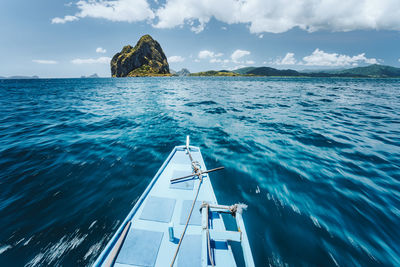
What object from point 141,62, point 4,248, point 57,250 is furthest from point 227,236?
point 141,62

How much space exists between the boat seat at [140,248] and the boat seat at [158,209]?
364 mm

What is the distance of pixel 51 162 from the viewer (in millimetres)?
6594

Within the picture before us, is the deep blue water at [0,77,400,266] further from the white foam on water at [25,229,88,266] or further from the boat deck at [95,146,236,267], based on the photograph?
the boat deck at [95,146,236,267]

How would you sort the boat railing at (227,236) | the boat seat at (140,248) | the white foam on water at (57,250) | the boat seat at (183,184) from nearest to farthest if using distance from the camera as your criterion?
the boat railing at (227,236), the boat seat at (140,248), the white foam on water at (57,250), the boat seat at (183,184)

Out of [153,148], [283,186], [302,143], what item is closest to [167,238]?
[283,186]

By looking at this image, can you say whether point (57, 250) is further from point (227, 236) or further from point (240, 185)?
point (240, 185)

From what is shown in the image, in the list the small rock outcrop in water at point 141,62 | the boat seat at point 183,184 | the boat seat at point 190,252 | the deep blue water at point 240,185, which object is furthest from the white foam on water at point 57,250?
the small rock outcrop in water at point 141,62

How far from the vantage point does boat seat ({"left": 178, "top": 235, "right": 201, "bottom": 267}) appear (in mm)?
2830

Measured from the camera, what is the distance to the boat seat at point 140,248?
2.82m

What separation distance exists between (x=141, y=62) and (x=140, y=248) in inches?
8204

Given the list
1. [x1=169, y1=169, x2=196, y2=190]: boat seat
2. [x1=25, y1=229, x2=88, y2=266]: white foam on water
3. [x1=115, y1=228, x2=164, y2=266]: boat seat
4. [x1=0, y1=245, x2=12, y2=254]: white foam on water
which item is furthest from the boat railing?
[x1=0, y1=245, x2=12, y2=254]: white foam on water

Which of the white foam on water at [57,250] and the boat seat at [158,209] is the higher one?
the boat seat at [158,209]

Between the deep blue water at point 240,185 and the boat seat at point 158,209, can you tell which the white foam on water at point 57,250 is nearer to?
the deep blue water at point 240,185

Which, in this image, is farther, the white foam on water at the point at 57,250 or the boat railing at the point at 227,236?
the white foam on water at the point at 57,250
